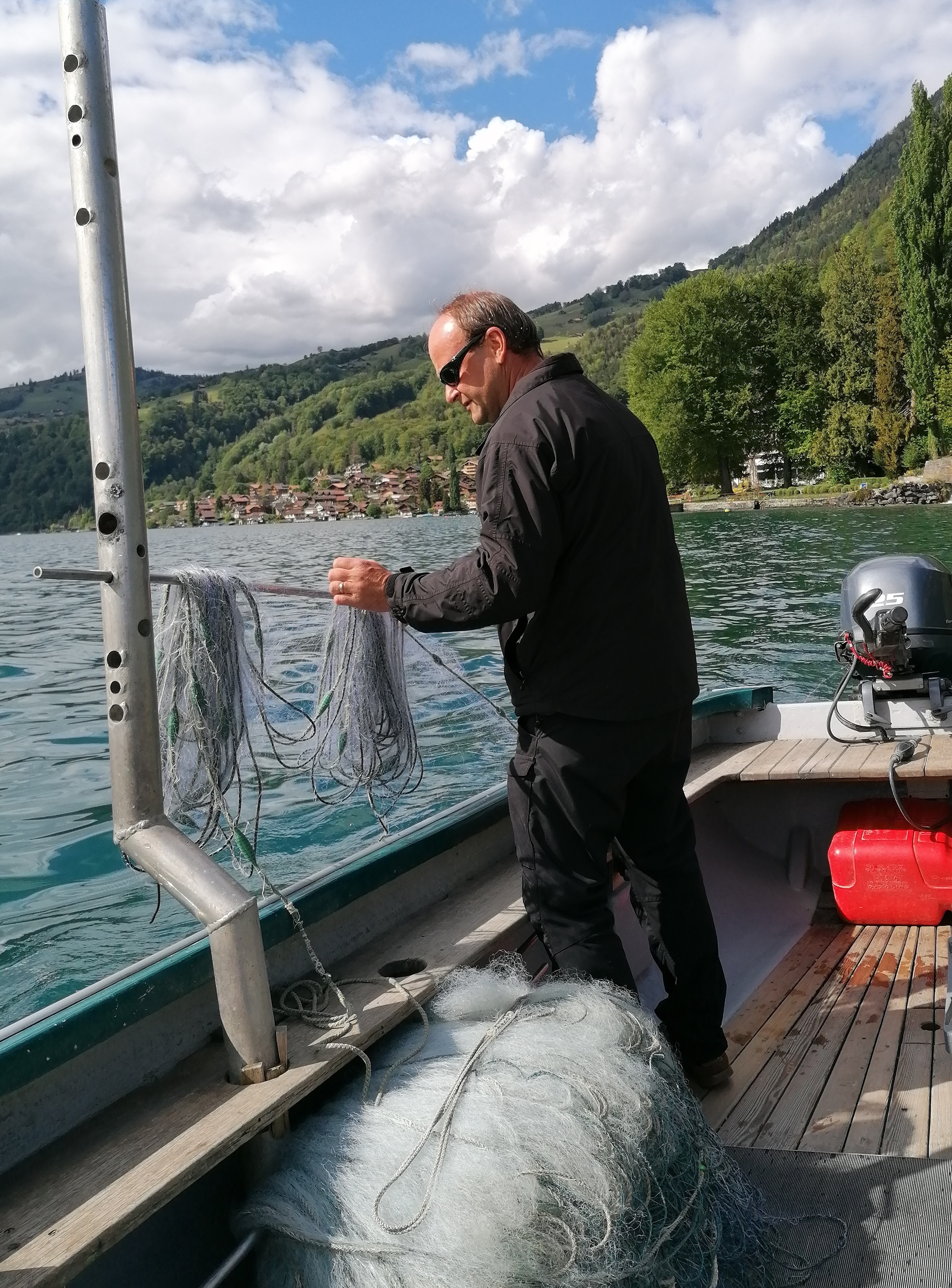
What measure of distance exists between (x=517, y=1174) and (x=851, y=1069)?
1555mm

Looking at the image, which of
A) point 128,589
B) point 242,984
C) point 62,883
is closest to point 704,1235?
point 242,984

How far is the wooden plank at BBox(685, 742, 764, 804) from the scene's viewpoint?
3980 mm

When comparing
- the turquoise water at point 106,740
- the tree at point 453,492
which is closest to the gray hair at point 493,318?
the turquoise water at point 106,740

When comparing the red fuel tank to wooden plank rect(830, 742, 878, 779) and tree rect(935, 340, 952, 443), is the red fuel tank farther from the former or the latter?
tree rect(935, 340, 952, 443)

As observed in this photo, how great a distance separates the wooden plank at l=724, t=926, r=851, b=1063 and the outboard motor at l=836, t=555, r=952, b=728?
856 mm

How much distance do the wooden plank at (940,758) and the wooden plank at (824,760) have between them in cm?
32

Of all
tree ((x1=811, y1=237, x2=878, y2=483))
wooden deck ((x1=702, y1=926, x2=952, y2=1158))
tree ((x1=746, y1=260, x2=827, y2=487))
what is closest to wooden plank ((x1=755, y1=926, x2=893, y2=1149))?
wooden deck ((x1=702, y1=926, x2=952, y2=1158))

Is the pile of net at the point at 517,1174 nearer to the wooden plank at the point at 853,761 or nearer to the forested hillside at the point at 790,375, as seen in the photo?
the wooden plank at the point at 853,761

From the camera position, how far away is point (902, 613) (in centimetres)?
448

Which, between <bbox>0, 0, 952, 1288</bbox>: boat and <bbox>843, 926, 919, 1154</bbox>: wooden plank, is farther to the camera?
<bbox>843, 926, 919, 1154</bbox>: wooden plank

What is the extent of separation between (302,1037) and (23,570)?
30.7 m

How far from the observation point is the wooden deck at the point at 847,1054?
8.63ft

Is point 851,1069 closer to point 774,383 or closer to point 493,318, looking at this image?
point 493,318

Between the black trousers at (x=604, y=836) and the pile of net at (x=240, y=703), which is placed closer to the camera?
the black trousers at (x=604, y=836)
